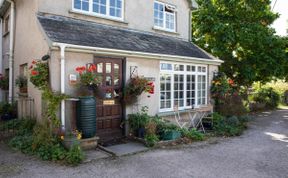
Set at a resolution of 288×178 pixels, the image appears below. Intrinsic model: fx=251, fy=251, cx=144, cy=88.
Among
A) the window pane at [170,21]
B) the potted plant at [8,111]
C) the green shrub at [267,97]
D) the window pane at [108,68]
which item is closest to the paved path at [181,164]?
the window pane at [108,68]

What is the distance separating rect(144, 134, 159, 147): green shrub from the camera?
7.64 metres

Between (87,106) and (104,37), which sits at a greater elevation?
(104,37)

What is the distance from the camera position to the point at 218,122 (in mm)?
10484

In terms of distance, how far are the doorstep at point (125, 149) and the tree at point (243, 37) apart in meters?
9.11

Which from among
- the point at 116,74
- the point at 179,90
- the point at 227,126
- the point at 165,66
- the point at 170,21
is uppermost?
the point at 170,21

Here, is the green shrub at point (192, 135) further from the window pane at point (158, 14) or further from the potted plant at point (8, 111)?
the potted plant at point (8, 111)

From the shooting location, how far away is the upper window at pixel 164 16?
39.3ft

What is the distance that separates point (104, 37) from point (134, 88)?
2.16 m

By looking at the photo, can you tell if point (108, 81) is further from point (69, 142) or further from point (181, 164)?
point (181, 164)

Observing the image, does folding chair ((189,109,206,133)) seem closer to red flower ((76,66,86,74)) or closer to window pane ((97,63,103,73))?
window pane ((97,63,103,73))

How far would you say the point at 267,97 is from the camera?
19.4 metres

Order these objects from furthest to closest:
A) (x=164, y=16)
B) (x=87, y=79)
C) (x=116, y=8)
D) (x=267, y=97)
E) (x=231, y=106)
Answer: (x=267, y=97)
(x=164, y=16)
(x=231, y=106)
(x=116, y=8)
(x=87, y=79)

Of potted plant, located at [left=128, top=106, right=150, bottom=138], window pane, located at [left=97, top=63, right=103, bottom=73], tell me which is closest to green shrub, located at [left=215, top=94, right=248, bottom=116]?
potted plant, located at [left=128, top=106, right=150, bottom=138]

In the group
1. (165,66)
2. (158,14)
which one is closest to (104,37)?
(165,66)
